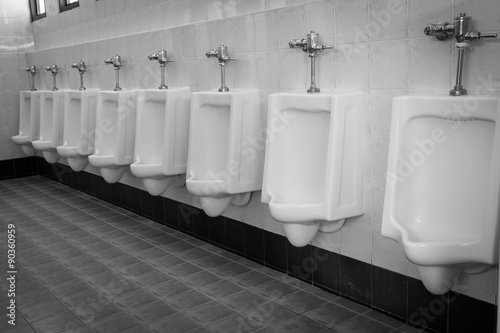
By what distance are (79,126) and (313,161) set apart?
8.76ft

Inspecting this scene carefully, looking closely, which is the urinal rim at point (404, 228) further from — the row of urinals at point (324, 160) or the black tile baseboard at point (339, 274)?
the black tile baseboard at point (339, 274)

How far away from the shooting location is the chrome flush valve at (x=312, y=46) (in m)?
2.43

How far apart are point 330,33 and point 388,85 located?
1.29 feet

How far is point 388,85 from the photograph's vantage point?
86.9 inches

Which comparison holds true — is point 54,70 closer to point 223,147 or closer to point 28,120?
point 28,120

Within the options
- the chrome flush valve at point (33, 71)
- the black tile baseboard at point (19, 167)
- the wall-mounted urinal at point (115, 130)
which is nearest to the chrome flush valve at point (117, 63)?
the wall-mounted urinal at point (115, 130)

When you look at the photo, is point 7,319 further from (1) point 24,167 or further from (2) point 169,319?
(1) point 24,167

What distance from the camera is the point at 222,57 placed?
2980 millimetres

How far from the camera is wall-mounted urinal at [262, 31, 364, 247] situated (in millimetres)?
2252

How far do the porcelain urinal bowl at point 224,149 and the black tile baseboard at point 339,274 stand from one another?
29cm

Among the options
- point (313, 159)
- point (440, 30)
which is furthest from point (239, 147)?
point (440, 30)

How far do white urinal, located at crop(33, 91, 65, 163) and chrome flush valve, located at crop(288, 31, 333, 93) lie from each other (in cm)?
274

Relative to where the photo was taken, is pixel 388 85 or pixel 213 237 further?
pixel 213 237

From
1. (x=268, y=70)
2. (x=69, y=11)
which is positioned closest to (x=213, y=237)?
(x=268, y=70)
